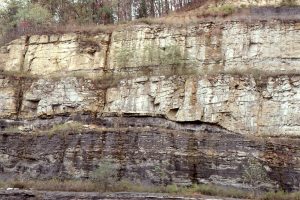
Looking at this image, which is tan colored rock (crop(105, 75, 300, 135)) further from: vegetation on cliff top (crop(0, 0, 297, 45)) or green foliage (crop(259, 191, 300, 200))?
vegetation on cliff top (crop(0, 0, 297, 45))

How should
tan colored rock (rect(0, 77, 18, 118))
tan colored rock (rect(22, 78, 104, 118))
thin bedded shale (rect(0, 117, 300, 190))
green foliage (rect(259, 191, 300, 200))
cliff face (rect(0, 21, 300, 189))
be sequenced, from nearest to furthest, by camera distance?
green foliage (rect(259, 191, 300, 200)) < thin bedded shale (rect(0, 117, 300, 190)) < cliff face (rect(0, 21, 300, 189)) < tan colored rock (rect(22, 78, 104, 118)) < tan colored rock (rect(0, 77, 18, 118))

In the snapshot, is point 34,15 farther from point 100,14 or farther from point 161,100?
point 161,100

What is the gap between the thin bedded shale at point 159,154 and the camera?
2752 cm

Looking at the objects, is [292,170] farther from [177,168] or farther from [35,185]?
[35,185]

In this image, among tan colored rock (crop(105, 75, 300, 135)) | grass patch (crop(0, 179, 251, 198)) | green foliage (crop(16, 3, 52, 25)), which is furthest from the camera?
green foliage (crop(16, 3, 52, 25))

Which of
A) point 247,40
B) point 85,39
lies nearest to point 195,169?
point 247,40

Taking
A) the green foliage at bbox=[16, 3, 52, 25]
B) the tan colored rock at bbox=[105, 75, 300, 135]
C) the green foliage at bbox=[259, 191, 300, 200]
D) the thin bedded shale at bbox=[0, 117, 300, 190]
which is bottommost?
the green foliage at bbox=[259, 191, 300, 200]

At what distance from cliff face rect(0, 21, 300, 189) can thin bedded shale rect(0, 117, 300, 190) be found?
0.17 feet

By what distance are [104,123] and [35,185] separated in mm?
5957

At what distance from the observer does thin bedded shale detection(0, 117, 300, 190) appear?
27516mm

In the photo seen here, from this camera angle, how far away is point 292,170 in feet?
89.7

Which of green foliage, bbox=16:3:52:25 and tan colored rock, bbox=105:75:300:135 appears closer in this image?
tan colored rock, bbox=105:75:300:135

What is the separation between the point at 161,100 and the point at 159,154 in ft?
14.4

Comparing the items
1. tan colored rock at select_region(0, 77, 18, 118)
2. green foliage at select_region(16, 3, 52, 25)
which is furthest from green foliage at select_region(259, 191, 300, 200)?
green foliage at select_region(16, 3, 52, 25)
